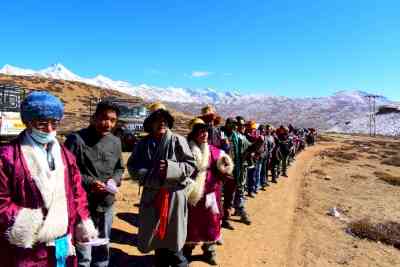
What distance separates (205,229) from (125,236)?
1987mm

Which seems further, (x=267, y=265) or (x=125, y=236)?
(x=125, y=236)

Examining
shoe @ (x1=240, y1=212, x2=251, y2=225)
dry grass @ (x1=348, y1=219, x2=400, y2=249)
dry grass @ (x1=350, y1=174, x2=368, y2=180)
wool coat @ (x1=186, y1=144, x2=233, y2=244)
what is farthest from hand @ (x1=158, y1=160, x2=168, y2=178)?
dry grass @ (x1=350, y1=174, x2=368, y2=180)

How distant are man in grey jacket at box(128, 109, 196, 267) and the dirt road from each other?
1728 millimetres

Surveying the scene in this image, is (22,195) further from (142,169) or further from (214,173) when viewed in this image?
(214,173)

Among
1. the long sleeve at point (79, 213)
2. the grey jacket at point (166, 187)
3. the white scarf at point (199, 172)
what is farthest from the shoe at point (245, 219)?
the long sleeve at point (79, 213)

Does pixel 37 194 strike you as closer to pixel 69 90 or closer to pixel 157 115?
pixel 157 115

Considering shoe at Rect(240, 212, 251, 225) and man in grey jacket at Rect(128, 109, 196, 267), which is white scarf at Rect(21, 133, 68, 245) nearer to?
man in grey jacket at Rect(128, 109, 196, 267)

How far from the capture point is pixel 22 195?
8.45 ft

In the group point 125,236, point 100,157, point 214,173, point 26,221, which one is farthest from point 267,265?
point 26,221

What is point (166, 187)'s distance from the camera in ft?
13.8

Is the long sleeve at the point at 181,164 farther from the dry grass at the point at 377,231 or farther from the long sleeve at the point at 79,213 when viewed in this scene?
the dry grass at the point at 377,231

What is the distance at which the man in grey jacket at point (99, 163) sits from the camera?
4062 mm

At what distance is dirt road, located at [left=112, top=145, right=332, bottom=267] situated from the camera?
6277 mm

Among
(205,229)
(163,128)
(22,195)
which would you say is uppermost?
(163,128)
